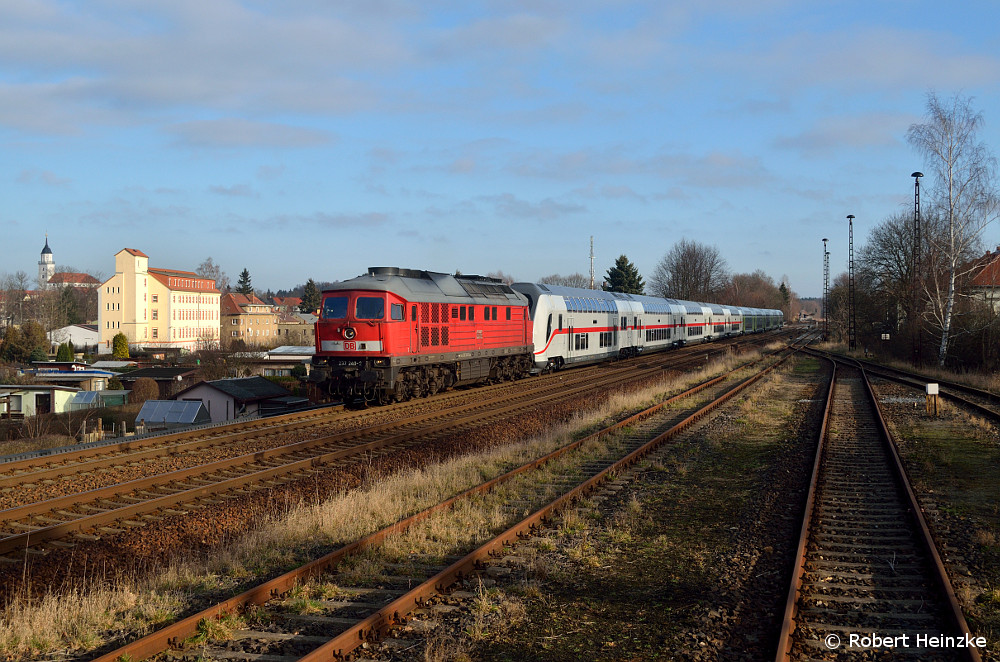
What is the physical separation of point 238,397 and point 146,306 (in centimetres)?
7167

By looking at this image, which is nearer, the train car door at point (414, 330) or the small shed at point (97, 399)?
the train car door at point (414, 330)

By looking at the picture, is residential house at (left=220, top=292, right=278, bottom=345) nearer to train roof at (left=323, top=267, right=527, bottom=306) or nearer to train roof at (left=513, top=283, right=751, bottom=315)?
train roof at (left=513, top=283, right=751, bottom=315)

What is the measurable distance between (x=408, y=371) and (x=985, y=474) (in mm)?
14058

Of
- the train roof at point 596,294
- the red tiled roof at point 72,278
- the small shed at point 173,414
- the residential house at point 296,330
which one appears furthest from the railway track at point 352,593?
the red tiled roof at point 72,278

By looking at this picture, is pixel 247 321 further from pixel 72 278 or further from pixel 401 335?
pixel 401 335

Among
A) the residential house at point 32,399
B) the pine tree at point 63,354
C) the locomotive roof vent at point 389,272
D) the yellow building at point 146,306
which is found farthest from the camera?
the yellow building at point 146,306

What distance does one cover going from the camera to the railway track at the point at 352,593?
5375mm

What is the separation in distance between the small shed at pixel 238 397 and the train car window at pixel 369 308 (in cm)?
2047

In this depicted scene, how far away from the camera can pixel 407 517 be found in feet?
29.9

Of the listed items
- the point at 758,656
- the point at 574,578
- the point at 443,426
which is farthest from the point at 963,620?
the point at 443,426

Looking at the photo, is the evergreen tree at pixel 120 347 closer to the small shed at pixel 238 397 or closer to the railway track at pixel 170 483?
the small shed at pixel 238 397

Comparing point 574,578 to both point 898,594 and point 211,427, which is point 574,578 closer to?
point 898,594

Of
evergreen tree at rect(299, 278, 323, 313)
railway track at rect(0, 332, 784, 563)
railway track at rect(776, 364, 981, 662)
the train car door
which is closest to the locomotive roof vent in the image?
the train car door

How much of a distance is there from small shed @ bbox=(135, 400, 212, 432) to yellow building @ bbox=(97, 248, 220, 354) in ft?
194
